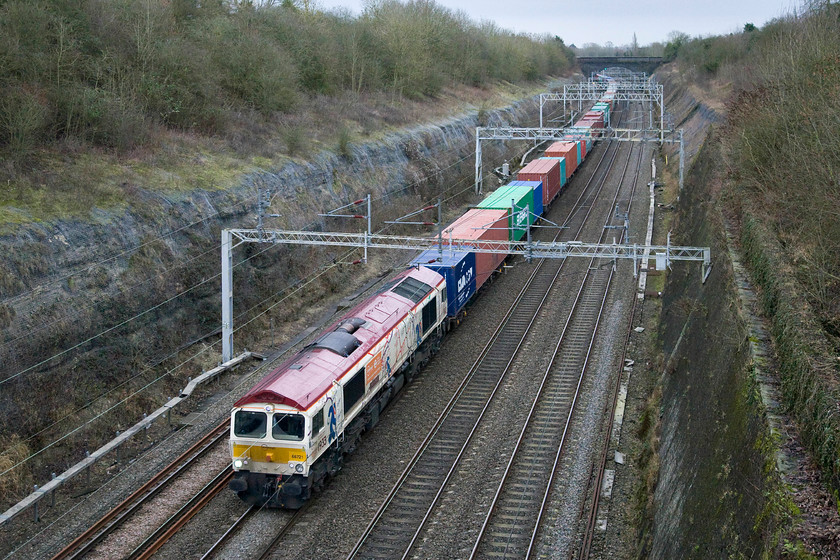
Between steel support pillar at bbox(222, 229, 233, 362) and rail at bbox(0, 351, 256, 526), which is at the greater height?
steel support pillar at bbox(222, 229, 233, 362)

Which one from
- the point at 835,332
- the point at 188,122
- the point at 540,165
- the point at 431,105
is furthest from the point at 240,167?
the point at 431,105

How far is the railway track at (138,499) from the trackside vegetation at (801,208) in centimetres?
1243

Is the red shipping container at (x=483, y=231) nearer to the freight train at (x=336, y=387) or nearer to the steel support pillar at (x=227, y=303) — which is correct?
the freight train at (x=336, y=387)

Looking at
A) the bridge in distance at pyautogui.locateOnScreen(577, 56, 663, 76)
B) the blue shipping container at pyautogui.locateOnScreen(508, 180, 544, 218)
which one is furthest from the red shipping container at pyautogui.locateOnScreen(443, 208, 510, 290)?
the bridge in distance at pyautogui.locateOnScreen(577, 56, 663, 76)

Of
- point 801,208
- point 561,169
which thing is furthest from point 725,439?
point 561,169

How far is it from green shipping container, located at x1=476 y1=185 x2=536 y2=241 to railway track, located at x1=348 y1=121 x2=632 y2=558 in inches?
144

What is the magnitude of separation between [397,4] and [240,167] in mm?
41161

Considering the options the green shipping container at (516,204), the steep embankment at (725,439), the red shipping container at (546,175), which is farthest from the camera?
the red shipping container at (546,175)

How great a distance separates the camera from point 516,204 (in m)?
31.7

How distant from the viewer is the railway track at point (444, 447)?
1422 centimetres

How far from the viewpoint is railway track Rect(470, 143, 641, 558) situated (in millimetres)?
14133

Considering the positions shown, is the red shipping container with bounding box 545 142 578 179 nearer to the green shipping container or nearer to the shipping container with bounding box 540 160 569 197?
the shipping container with bounding box 540 160 569 197

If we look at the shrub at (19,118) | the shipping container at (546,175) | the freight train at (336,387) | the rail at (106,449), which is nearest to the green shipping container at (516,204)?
the shipping container at (546,175)

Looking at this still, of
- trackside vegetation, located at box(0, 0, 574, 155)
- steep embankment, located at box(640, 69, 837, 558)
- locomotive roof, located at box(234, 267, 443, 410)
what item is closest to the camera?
steep embankment, located at box(640, 69, 837, 558)
